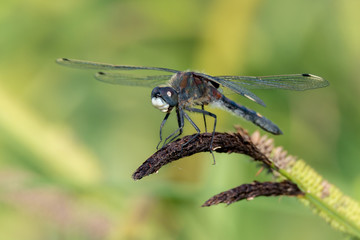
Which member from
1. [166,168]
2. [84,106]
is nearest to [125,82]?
[166,168]

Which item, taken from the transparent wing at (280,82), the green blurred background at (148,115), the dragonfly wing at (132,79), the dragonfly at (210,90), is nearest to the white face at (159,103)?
the dragonfly at (210,90)

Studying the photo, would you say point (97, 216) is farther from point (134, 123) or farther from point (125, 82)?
point (134, 123)

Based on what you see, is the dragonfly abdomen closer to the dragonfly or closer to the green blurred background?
the dragonfly

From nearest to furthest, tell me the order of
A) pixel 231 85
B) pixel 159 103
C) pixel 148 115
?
pixel 159 103 → pixel 231 85 → pixel 148 115

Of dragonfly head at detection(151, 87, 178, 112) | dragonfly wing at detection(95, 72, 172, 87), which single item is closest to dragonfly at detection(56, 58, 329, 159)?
dragonfly head at detection(151, 87, 178, 112)

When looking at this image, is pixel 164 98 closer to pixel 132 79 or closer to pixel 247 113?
pixel 247 113

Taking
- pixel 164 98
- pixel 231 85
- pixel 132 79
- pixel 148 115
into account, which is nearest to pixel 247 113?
pixel 231 85
